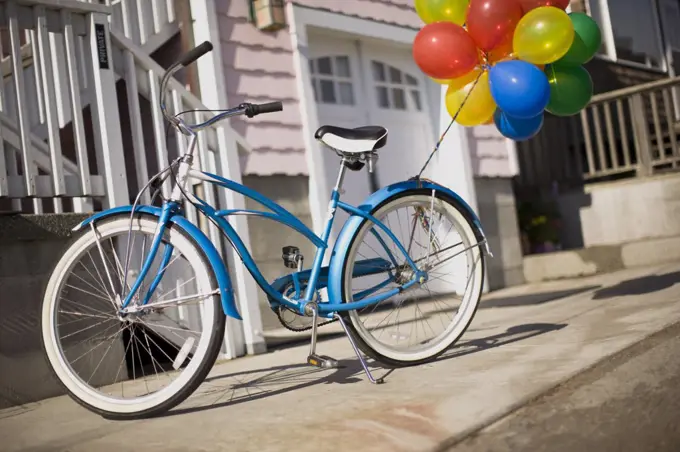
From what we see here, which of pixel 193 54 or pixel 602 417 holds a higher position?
pixel 193 54

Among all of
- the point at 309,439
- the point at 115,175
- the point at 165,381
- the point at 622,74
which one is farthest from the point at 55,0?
the point at 622,74

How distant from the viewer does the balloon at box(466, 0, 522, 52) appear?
3633 millimetres

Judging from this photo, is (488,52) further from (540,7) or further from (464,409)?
(464,409)

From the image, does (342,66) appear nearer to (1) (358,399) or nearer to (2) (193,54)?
(2) (193,54)

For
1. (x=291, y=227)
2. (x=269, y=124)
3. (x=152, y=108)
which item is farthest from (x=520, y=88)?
(x=269, y=124)

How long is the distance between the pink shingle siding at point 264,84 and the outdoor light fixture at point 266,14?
0.19ft

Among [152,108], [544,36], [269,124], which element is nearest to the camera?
[544,36]

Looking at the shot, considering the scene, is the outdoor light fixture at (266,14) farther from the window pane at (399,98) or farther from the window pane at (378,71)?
A: the window pane at (399,98)

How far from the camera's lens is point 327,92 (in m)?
6.00

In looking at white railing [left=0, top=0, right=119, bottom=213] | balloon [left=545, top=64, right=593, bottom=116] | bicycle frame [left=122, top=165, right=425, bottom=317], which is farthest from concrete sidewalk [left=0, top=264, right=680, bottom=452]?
balloon [left=545, top=64, right=593, bottom=116]

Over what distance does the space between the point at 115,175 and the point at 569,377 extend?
91.3 inches

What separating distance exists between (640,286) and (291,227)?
3026mm

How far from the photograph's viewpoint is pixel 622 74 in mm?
10242

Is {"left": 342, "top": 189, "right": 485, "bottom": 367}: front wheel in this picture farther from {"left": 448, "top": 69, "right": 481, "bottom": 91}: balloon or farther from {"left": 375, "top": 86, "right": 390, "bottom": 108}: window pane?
{"left": 375, "top": 86, "right": 390, "bottom": 108}: window pane
